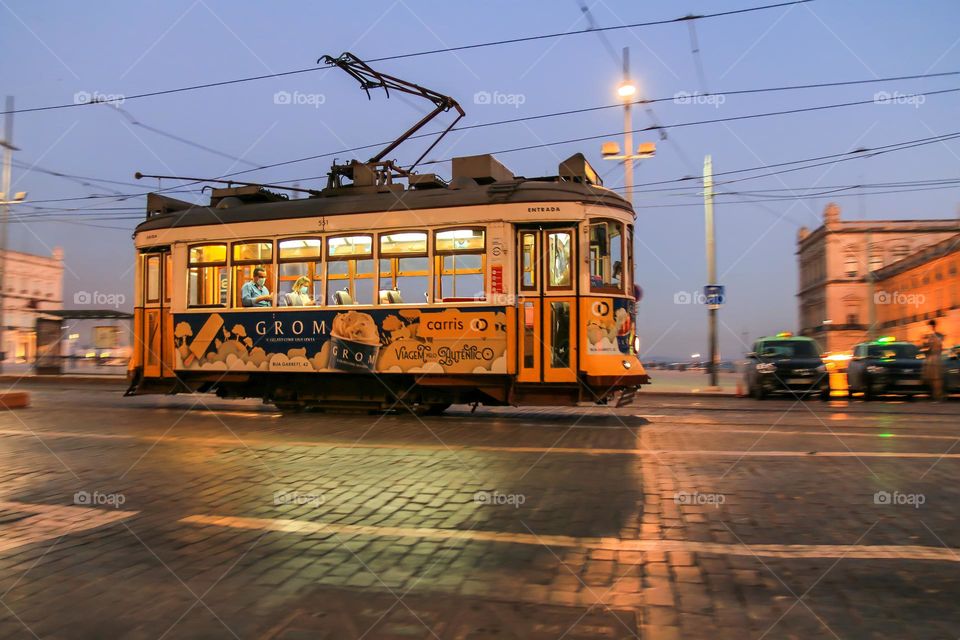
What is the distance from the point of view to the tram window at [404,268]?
11.2m

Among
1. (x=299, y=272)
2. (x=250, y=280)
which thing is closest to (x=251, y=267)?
(x=250, y=280)

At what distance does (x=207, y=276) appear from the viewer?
12.9 meters

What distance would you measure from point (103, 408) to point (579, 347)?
9365 millimetres

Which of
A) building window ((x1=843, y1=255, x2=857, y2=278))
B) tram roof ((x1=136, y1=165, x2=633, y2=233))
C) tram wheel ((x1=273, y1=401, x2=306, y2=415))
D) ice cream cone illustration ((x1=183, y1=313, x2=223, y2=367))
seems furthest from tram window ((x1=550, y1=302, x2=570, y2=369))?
building window ((x1=843, y1=255, x2=857, y2=278))

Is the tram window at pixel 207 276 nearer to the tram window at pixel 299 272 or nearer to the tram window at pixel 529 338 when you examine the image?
the tram window at pixel 299 272

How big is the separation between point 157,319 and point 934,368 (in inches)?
712

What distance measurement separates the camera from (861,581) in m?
3.67

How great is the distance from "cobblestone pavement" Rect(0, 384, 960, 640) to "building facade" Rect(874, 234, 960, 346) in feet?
132

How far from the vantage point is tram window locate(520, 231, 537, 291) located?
10.9 m

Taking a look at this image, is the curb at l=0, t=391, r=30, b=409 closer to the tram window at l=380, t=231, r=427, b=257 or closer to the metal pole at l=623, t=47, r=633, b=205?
the tram window at l=380, t=231, r=427, b=257

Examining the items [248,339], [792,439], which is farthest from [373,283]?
[792,439]

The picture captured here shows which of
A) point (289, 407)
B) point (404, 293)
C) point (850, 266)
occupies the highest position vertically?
point (850, 266)

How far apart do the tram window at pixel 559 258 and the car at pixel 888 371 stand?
11415mm

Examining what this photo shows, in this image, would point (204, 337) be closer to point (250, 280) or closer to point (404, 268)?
point (250, 280)
